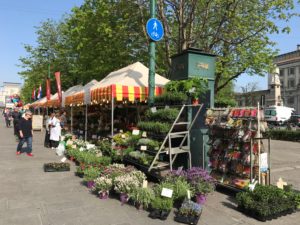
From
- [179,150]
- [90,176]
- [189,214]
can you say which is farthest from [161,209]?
[90,176]

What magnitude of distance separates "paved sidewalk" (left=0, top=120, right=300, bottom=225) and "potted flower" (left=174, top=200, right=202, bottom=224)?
17cm

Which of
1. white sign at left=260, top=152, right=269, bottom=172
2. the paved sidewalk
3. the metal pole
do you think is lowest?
the paved sidewalk

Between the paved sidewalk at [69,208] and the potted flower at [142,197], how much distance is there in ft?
0.50

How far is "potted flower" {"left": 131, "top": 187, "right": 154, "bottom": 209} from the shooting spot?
532 cm

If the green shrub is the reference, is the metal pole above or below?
above

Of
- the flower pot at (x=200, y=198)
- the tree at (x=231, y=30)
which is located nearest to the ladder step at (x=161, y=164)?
the flower pot at (x=200, y=198)

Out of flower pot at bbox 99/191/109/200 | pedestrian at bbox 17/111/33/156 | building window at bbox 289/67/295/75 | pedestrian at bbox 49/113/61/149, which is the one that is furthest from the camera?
building window at bbox 289/67/295/75

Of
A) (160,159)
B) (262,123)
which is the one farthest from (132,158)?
(262,123)

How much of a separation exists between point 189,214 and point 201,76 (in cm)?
381

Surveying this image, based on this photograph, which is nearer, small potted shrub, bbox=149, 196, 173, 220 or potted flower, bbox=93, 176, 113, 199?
small potted shrub, bbox=149, 196, 173, 220

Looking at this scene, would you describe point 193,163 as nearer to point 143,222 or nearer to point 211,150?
point 211,150

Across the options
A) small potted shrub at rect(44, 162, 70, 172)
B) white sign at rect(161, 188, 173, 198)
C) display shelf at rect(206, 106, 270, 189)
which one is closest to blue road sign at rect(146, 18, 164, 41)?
display shelf at rect(206, 106, 270, 189)

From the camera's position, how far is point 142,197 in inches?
211

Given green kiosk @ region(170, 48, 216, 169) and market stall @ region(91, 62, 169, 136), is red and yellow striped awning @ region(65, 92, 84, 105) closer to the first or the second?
market stall @ region(91, 62, 169, 136)
